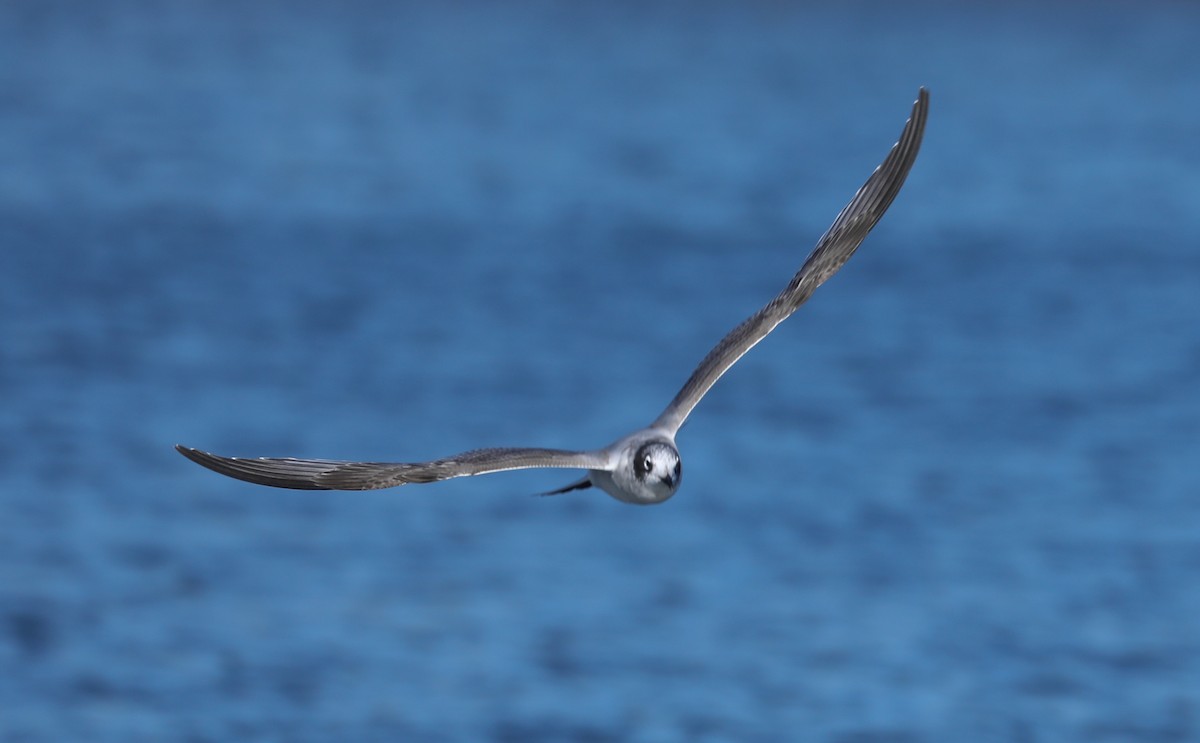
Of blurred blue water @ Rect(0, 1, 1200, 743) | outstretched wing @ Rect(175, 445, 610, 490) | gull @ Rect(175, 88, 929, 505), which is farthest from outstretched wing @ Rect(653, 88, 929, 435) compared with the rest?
blurred blue water @ Rect(0, 1, 1200, 743)

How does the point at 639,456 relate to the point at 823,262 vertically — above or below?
below

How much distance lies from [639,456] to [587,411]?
15.4 metres

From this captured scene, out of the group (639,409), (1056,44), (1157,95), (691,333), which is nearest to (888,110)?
(1157,95)

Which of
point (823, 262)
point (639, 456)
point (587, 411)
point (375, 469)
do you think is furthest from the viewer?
point (587, 411)

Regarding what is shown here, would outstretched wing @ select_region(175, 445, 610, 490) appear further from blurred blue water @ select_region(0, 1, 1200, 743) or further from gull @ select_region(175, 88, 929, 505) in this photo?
blurred blue water @ select_region(0, 1, 1200, 743)

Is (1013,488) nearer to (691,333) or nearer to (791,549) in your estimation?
(791,549)

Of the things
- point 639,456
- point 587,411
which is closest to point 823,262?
point 639,456

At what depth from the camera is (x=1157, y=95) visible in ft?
162

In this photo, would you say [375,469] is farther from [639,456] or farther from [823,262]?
[823,262]

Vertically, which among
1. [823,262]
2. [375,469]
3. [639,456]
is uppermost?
[823,262]

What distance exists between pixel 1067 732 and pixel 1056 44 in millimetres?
48941

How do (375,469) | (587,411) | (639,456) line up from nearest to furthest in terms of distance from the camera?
(375,469) → (639,456) → (587,411)

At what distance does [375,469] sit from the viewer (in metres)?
8.96

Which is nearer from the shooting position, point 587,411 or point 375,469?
point 375,469
